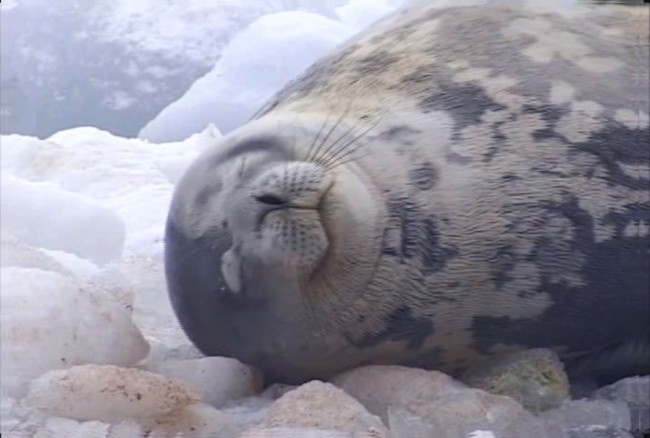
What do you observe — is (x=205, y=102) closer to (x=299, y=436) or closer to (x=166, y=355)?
(x=166, y=355)

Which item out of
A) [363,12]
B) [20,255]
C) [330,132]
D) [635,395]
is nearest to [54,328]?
[20,255]

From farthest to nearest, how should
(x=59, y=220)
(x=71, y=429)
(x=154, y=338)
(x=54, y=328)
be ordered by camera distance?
(x=154, y=338) < (x=59, y=220) < (x=54, y=328) < (x=71, y=429)

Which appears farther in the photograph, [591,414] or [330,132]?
[330,132]

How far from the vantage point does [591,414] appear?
1.59 metres

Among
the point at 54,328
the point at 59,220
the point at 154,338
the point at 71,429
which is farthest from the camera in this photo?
the point at 154,338

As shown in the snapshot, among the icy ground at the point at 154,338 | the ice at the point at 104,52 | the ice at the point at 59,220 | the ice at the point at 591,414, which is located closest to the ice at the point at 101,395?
the icy ground at the point at 154,338

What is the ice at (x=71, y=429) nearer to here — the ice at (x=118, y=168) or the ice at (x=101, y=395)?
the ice at (x=101, y=395)

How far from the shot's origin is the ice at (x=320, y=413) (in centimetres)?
148

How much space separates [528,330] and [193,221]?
1.48ft

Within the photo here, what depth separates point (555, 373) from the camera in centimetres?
170

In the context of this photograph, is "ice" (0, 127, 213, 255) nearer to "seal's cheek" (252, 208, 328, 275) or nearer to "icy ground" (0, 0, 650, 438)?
"icy ground" (0, 0, 650, 438)

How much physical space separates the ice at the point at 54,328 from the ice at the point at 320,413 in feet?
0.75

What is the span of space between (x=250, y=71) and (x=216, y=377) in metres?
0.38

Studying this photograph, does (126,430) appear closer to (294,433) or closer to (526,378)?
(294,433)
